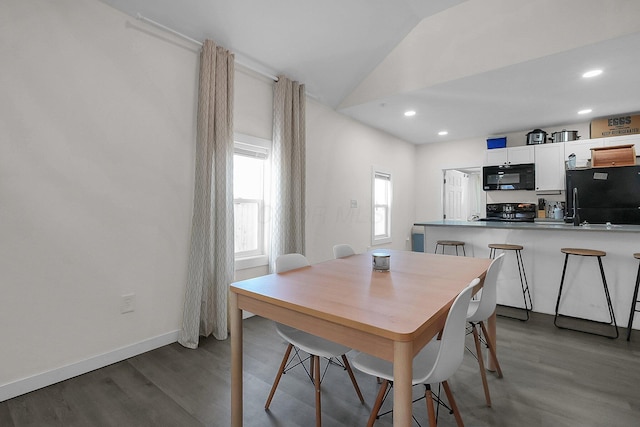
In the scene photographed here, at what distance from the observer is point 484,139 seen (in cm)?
575

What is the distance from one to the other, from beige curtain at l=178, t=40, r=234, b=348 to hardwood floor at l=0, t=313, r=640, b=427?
28 centimetres

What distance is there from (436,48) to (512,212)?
3.37 metres

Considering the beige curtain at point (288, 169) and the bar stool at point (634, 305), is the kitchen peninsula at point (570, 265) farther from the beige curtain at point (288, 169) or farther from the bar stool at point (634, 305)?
the beige curtain at point (288, 169)

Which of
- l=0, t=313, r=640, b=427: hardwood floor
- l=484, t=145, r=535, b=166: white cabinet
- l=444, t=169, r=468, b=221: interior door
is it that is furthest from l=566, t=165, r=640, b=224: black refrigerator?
l=0, t=313, r=640, b=427: hardwood floor

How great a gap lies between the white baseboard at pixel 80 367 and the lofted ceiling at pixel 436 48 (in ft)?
8.67

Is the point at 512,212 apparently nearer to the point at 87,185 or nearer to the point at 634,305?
the point at 634,305

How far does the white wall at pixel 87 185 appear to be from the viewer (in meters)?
1.86

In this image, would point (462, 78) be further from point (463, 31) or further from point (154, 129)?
point (154, 129)

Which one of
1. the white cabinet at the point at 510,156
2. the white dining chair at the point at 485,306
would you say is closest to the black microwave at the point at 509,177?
the white cabinet at the point at 510,156

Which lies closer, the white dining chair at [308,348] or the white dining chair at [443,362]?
the white dining chair at [443,362]

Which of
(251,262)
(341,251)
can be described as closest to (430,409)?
(341,251)

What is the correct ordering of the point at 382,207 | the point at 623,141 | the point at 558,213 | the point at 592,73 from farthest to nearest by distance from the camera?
the point at 382,207 → the point at 558,213 → the point at 623,141 → the point at 592,73

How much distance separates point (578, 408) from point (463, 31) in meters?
3.41

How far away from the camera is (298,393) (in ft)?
6.18
